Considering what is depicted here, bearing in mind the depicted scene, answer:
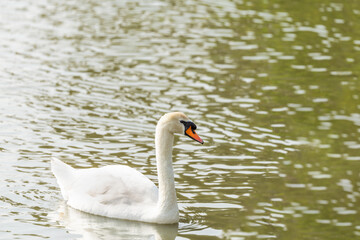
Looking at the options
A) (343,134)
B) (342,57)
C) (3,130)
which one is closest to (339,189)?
(343,134)

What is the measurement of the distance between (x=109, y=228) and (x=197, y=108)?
6171 mm

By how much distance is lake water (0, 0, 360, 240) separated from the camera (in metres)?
12.4

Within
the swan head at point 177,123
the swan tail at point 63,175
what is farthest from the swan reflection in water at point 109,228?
the swan head at point 177,123

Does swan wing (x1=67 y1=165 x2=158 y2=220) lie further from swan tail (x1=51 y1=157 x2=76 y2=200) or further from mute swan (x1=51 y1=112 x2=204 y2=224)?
swan tail (x1=51 y1=157 x2=76 y2=200)

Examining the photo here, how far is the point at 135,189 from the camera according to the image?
1216 centimetres

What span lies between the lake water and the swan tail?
0.22 metres

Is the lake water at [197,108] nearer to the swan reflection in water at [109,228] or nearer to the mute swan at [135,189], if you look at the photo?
the swan reflection in water at [109,228]

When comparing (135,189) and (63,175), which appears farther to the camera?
(63,175)

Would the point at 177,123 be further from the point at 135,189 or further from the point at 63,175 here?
the point at 63,175

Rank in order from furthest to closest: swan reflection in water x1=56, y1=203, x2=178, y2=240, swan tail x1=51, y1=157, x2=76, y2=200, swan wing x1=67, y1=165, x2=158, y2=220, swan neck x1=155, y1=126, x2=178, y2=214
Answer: swan tail x1=51, y1=157, x2=76, y2=200 < swan wing x1=67, y1=165, x2=158, y2=220 < swan neck x1=155, y1=126, x2=178, y2=214 < swan reflection in water x1=56, y1=203, x2=178, y2=240

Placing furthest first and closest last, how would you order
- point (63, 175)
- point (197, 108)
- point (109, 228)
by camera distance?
point (197, 108)
point (63, 175)
point (109, 228)

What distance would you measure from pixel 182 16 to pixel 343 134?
1065 centimetres

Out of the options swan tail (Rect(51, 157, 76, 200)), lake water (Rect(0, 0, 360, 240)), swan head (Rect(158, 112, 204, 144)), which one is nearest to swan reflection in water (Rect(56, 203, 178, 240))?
lake water (Rect(0, 0, 360, 240))

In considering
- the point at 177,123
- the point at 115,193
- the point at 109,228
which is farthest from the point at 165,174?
the point at 109,228
